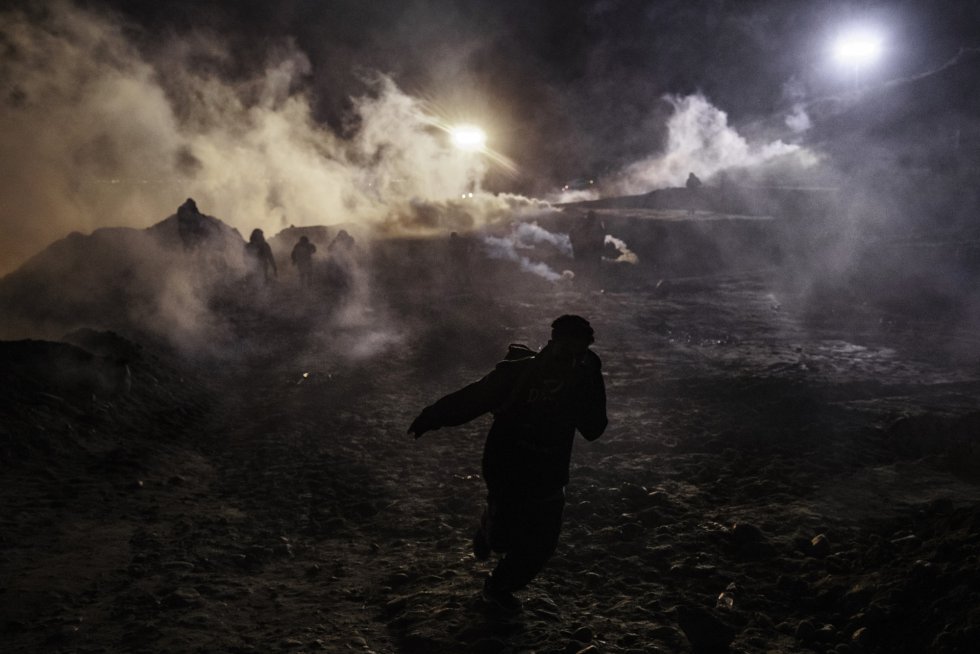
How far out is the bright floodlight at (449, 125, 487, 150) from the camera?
1558 inches

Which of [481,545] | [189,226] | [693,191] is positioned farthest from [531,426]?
[693,191]

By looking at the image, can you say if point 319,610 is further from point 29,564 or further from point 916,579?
point 916,579

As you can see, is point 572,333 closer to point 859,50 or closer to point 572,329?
point 572,329

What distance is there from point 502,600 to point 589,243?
61.3ft

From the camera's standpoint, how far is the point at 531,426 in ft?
9.87

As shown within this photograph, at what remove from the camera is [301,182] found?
29.8m

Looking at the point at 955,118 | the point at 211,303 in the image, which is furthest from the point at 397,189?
the point at 955,118

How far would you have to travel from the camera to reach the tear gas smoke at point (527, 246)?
20203 mm

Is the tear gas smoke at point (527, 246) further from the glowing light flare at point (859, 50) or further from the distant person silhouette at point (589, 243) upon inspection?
the glowing light flare at point (859, 50)

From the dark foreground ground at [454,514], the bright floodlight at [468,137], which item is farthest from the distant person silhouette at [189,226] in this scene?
the bright floodlight at [468,137]

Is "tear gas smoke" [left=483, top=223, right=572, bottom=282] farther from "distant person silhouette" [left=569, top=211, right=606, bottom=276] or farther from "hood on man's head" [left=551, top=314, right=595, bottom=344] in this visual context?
"hood on man's head" [left=551, top=314, right=595, bottom=344]

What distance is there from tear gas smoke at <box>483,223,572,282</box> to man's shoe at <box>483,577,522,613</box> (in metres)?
16.2

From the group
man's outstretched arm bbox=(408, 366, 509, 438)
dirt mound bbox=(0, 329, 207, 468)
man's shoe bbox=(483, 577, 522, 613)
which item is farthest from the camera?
dirt mound bbox=(0, 329, 207, 468)

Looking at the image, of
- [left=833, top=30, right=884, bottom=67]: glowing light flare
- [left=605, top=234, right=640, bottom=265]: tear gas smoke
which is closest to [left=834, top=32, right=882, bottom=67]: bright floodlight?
[left=833, top=30, right=884, bottom=67]: glowing light flare
